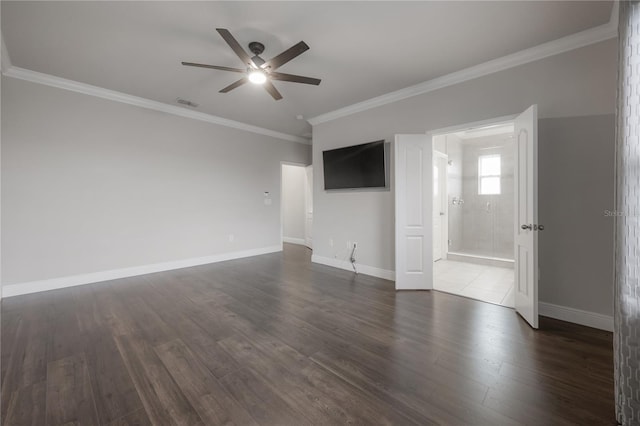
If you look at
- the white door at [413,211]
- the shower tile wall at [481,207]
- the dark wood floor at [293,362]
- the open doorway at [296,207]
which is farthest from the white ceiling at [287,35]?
the open doorway at [296,207]

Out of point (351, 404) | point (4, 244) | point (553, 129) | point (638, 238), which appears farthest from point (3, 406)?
point (553, 129)

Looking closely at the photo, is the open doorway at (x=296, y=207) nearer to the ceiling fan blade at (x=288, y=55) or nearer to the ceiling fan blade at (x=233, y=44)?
the ceiling fan blade at (x=288, y=55)

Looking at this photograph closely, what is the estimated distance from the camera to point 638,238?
4.33 feet

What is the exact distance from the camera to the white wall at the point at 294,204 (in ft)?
25.7

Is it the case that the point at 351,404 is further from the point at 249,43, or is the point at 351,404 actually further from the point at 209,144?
the point at 209,144

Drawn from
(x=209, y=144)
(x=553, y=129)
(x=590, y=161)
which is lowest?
(x=590, y=161)

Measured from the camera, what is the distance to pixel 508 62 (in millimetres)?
2955

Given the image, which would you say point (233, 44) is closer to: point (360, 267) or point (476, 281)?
point (360, 267)

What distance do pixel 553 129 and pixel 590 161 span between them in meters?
0.46

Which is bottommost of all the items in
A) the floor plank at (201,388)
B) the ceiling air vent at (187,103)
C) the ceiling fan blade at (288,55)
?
the floor plank at (201,388)

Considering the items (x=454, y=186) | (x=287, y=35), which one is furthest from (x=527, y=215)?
(x=454, y=186)

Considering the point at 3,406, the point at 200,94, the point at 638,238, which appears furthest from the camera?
the point at 200,94

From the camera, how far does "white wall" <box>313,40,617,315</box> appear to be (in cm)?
252

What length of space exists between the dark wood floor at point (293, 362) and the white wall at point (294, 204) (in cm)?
458
